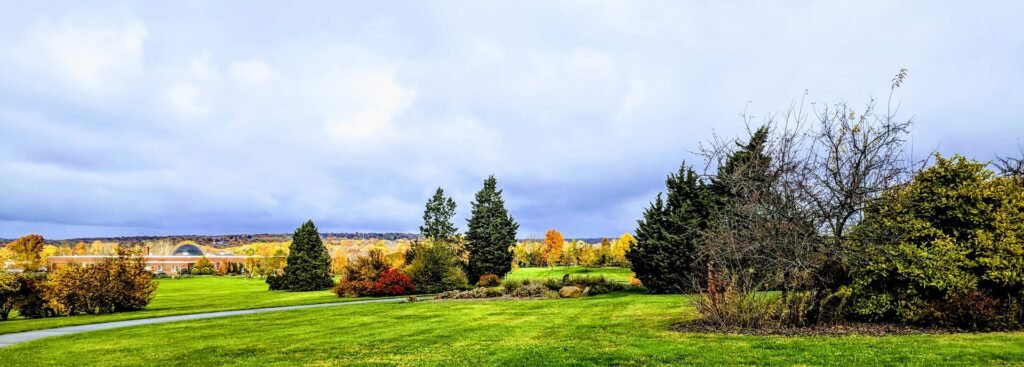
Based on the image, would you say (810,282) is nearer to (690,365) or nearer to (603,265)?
(690,365)

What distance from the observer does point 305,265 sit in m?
45.0

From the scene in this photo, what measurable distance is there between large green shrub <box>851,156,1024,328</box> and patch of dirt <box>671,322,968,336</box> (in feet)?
1.17

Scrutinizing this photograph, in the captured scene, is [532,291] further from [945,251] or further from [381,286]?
[945,251]

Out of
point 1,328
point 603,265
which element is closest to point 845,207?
point 1,328

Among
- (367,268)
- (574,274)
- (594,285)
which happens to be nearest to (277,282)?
(367,268)

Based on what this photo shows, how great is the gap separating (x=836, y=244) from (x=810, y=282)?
1.03m

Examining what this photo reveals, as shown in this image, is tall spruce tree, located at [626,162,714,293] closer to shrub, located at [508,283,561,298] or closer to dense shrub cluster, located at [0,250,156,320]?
shrub, located at [508,283,561,298]

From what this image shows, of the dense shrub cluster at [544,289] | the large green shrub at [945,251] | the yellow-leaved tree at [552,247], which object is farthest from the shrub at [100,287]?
the yellow-leaved tree at [552,247]

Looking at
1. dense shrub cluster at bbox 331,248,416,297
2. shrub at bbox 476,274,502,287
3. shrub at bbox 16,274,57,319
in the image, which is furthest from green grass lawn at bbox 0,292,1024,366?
shrub at bbox 476,274,502,287

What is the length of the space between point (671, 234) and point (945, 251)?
15.5m

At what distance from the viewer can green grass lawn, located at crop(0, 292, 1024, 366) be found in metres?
9.09

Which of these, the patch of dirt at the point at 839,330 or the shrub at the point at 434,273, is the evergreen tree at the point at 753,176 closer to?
the patch of dirt at the point at 839,330

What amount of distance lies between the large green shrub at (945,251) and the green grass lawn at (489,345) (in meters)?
1.17

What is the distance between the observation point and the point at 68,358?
38.5 ft
